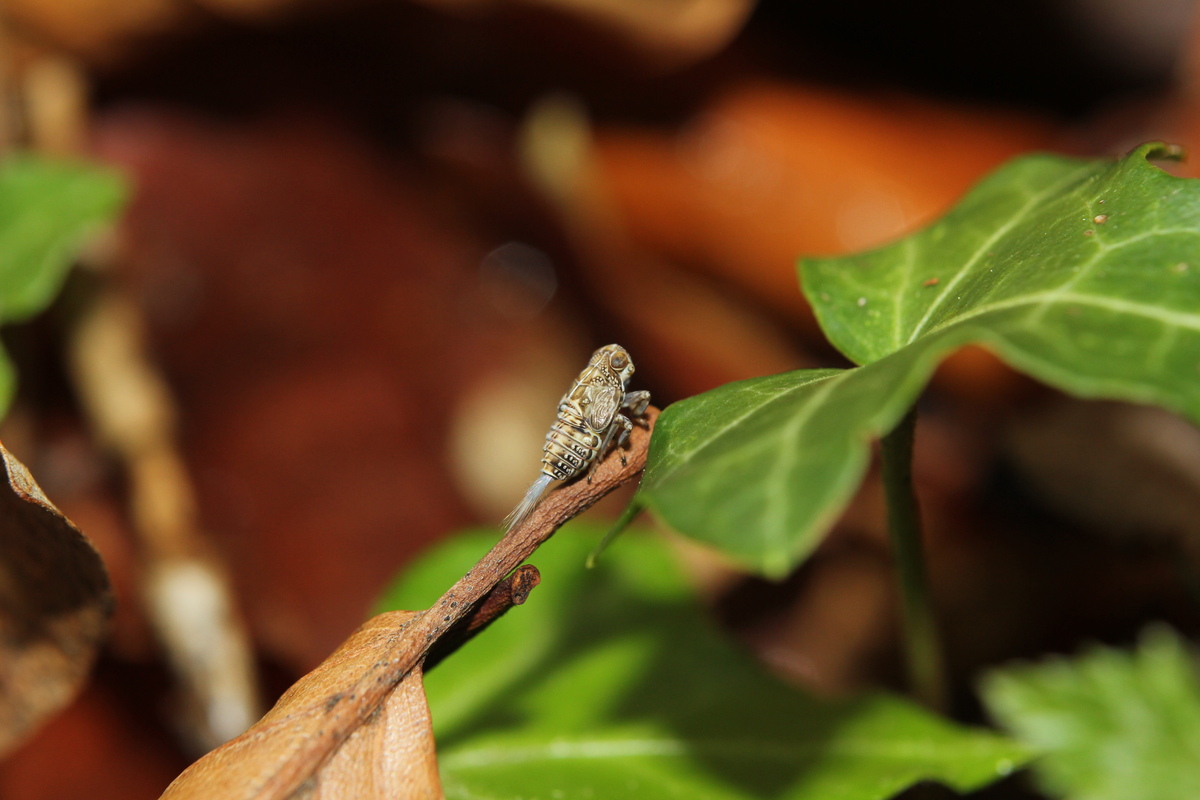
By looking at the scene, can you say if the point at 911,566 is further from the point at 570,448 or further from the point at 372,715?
the point at 372,715

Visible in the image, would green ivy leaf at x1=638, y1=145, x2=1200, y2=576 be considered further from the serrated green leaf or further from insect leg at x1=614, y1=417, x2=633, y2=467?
the serrated green leaf

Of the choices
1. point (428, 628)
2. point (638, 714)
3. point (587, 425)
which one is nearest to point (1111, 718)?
point (638, 714)

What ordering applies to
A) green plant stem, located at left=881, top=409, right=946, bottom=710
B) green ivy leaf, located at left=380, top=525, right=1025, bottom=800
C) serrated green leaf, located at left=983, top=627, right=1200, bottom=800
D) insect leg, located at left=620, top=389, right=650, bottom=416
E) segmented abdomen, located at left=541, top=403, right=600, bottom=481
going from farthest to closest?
serrated green leaf, located at left=983, top=627, right=1200, bottom=800
insect leg, located at left=620, top=389, right=650, bottom=416
segmented abdomen, located at left=541, top=403, right=600, bottom=481
green ivy leaf, located at left=380, top=525, right=1025, bottom=800
green plant stem, located at left=881, top=409, right=946, bottom=710

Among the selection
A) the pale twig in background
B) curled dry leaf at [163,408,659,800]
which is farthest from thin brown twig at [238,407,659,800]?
the pale twig in background

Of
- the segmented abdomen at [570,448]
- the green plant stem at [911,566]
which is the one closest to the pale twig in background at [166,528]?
the segmented abdomen at [570,448]

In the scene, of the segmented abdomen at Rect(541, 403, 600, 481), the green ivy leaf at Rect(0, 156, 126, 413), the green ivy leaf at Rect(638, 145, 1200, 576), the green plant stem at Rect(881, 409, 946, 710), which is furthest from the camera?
the green ivy leaf at Rect(0, 156, 126, 413)
